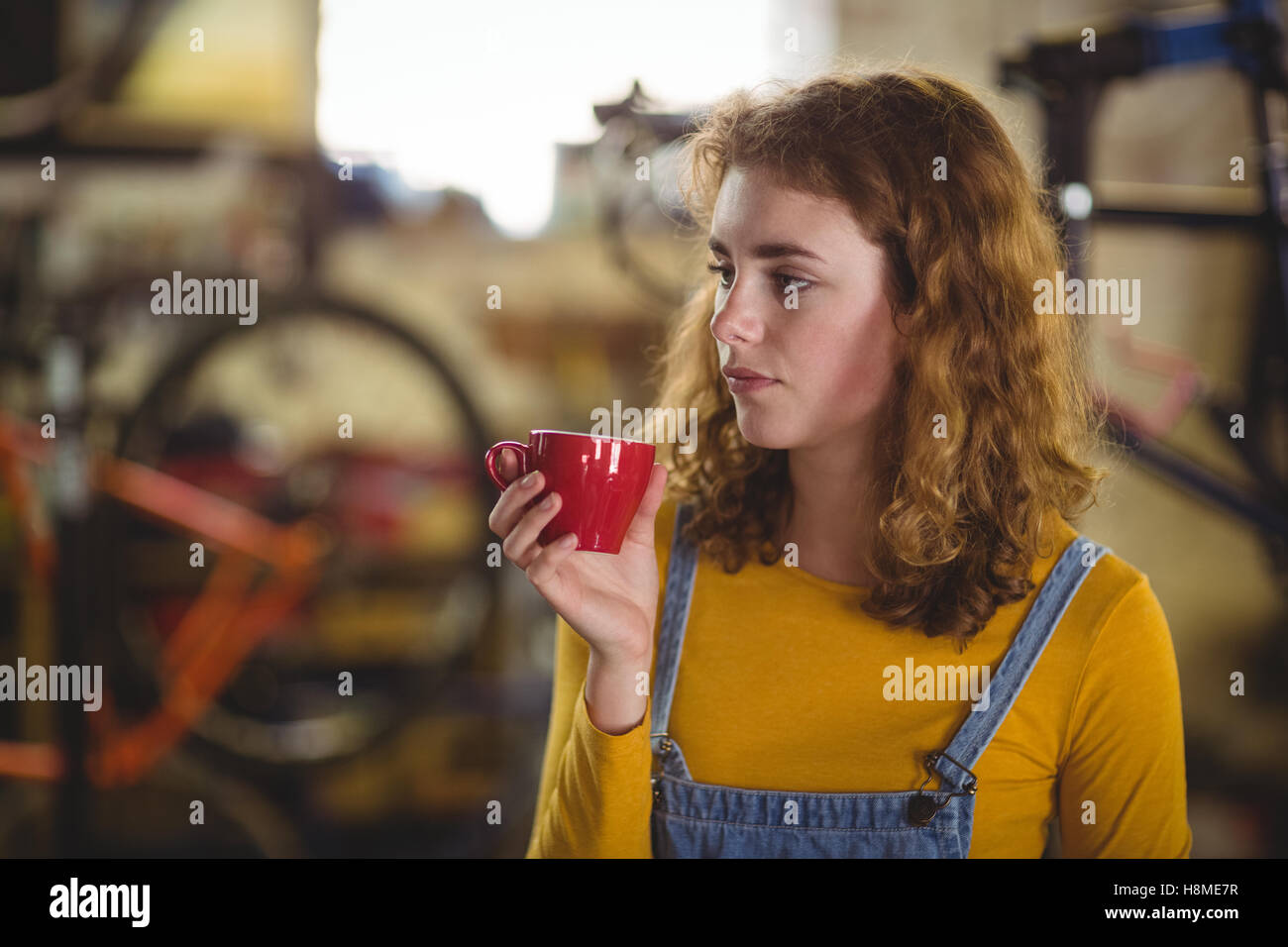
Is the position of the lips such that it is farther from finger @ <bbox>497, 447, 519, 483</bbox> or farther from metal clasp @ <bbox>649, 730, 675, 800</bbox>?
metal clasp @ <bbox>649, 730, 675, 800</bbox>

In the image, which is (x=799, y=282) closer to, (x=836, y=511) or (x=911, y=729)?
(x=836, y=511)

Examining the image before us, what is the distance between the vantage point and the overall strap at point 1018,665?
0.80m

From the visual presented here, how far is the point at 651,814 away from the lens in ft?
2.86

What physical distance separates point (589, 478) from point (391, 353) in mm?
1451

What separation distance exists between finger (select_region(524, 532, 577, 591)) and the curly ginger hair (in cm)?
23

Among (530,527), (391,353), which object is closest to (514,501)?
(530,527)

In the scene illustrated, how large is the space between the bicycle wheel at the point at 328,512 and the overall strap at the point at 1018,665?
1334 millimetres

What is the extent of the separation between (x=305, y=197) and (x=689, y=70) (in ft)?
3.27

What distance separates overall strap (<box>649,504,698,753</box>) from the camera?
876 millimetres

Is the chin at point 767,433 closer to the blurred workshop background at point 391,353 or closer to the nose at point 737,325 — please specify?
the nose at point 737,325

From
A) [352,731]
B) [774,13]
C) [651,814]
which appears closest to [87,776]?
[352,731]

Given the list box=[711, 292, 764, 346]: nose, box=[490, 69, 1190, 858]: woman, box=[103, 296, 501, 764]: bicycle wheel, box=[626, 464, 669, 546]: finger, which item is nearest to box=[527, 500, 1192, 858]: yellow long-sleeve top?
box=[490, 69, 1190, 858]: woman

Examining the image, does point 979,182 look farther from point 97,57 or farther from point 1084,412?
point 97,57

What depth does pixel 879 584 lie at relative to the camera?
86cm
